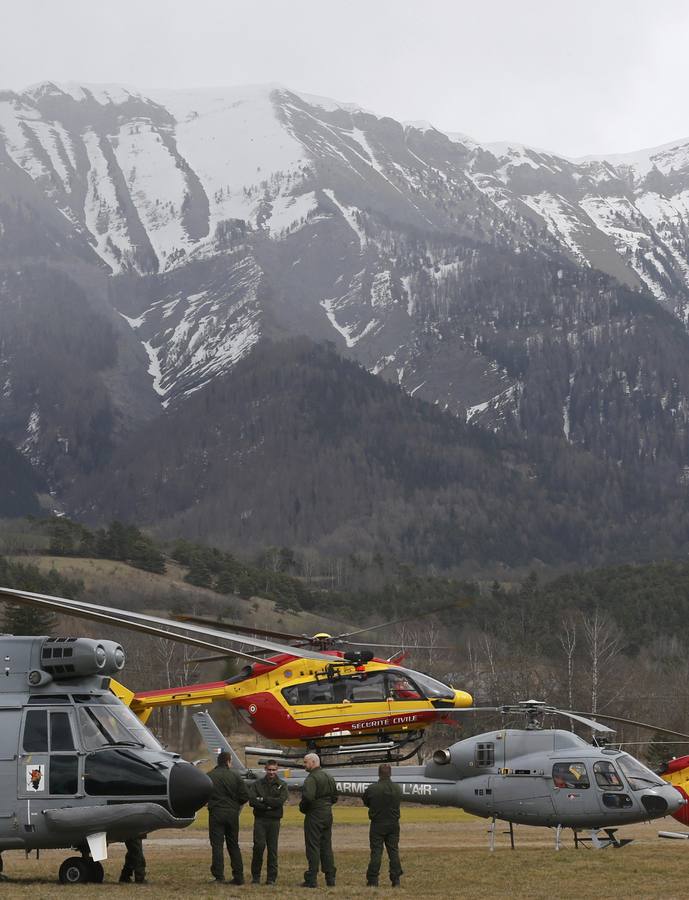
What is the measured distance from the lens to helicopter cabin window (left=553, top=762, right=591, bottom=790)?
32.1 metres

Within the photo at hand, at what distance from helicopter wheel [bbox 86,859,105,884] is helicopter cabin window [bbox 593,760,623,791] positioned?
13479 millimetres

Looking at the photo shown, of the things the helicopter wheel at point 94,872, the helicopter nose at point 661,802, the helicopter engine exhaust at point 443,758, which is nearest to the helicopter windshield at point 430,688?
the helicopter engine exhaust at point 443,758

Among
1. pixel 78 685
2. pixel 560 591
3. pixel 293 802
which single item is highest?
pixel 560 591

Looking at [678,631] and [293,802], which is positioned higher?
[678,631]

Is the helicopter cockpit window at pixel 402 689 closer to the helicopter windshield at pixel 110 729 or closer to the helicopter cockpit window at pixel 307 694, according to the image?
the helicopter cockpit window at pixel 307 694

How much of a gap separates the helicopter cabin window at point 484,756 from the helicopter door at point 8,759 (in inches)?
552

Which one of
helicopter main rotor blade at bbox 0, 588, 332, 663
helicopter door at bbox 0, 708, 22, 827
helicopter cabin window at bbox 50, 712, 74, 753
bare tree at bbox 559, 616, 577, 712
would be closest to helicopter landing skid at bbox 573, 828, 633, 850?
helicopter cabin window at bbox 50, 712, 74, 753

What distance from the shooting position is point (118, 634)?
125812 millimetres

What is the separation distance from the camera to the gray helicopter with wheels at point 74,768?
22.2 meters

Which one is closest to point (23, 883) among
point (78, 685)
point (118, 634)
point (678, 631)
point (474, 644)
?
point (78, 685)

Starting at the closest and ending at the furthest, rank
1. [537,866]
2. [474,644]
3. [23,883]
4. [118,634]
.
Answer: [23,883] < [537,866] < [118,634] < [474,644]

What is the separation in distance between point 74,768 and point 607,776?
46.7 feet

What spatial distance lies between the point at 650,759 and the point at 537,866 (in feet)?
142

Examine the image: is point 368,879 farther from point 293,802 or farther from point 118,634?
point 118,634
